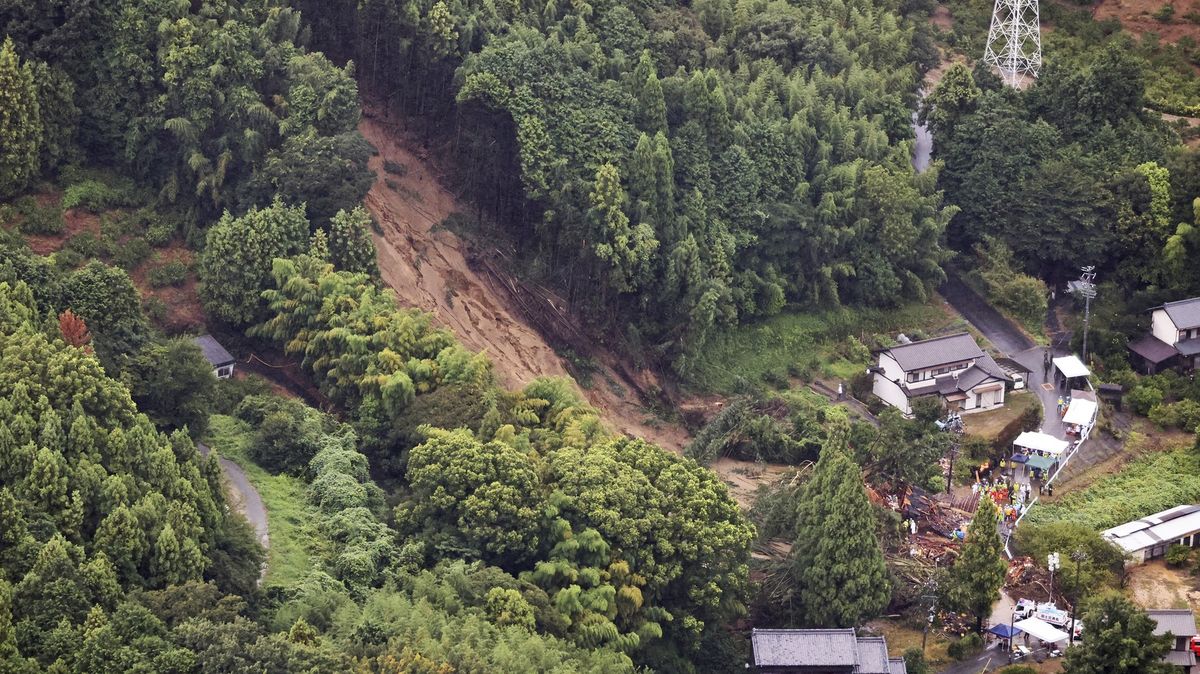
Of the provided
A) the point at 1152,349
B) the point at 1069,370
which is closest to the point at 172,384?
the point at 1069,370

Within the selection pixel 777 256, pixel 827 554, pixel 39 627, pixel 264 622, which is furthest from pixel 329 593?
pixel 777 256

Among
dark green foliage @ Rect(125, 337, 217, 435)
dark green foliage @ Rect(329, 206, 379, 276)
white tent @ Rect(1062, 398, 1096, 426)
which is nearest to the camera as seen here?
dark green foliage @ Rect(125, 337, 217, 435)

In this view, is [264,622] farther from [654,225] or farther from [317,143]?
[654,225]

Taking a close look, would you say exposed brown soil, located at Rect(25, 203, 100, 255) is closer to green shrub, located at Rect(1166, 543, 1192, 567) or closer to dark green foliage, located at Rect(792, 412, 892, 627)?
dark green foliage, located at Rect(792, 412, 892, 627)

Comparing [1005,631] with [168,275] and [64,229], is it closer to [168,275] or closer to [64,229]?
[168,275]

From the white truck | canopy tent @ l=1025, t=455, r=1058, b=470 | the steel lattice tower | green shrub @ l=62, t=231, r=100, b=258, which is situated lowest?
green shrub @ l=62, t=231, r=100, b=258

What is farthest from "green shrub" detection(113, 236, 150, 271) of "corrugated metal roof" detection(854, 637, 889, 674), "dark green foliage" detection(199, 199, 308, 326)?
"corrugated metal roof" detection(854, 637, 889, 674)

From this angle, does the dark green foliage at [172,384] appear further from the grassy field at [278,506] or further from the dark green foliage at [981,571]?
the dark green foliage at [981,571]
